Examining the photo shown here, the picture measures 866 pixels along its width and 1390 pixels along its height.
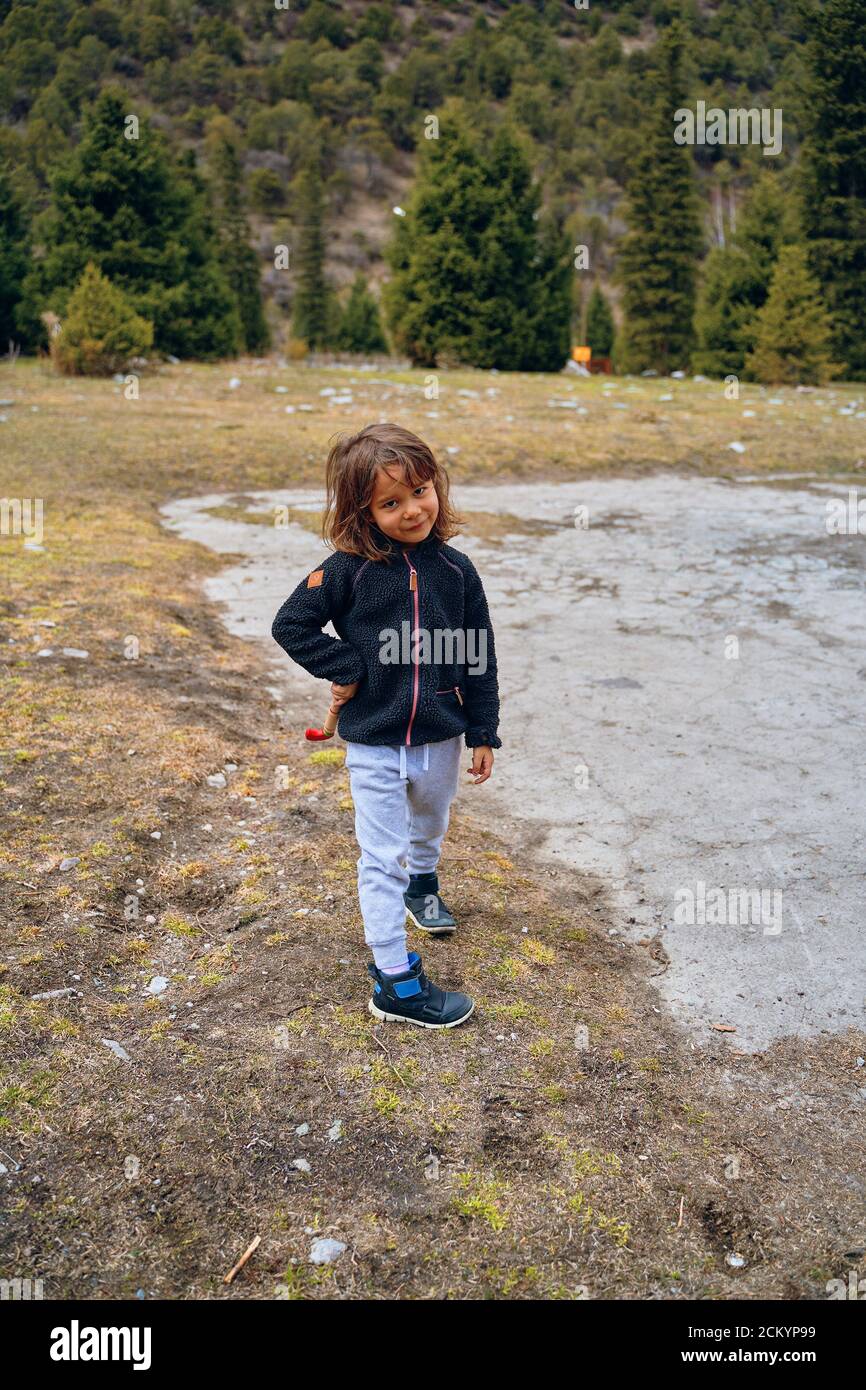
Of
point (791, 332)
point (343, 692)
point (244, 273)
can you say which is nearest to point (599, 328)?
point (244, 273)

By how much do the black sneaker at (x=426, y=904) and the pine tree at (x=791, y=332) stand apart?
22.1 metres

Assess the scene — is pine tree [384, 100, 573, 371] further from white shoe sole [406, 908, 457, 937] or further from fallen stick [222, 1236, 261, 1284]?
fallen stick [222, 1236, 261, 1284]

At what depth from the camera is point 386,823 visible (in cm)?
265

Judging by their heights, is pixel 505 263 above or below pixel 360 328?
below

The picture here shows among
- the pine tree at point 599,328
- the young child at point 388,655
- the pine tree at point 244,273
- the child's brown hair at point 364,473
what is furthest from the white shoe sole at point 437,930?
the pine tree at point 599,328

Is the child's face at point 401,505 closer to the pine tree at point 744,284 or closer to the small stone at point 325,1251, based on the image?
the small stone at point 325,1251

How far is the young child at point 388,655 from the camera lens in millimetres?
2572

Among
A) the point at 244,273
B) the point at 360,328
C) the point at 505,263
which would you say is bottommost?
the point at 505,263

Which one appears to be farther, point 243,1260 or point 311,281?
point 311,281

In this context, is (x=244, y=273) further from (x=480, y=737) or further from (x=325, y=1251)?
(x=325, y=1251)

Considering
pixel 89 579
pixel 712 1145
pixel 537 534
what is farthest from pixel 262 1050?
pixel 537 534

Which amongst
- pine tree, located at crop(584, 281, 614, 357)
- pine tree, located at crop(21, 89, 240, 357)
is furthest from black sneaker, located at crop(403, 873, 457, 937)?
pine tree, located at crop(584, 281, 614, 357)

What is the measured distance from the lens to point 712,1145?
2.30m

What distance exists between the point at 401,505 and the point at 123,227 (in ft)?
66.7
